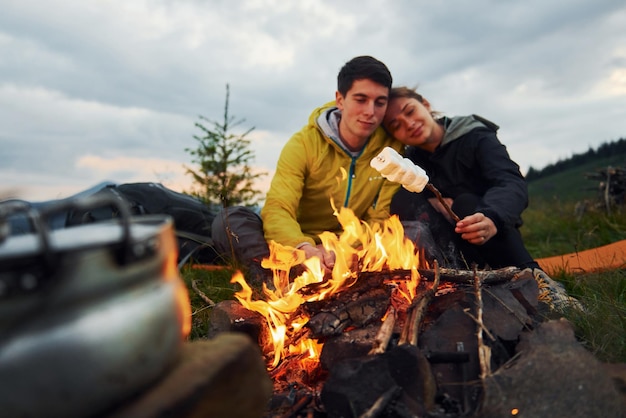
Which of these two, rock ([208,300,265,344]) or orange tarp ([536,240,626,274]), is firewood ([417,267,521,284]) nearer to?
rock ([208,300,265,344])

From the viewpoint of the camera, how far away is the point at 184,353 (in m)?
1.57

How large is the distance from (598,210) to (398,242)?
6.43 m

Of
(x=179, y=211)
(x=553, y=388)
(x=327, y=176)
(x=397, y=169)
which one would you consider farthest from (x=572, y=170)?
(x=553, y=388)

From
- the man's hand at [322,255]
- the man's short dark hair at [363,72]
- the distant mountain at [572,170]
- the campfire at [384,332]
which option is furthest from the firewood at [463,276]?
the distant mountain at [572,170]

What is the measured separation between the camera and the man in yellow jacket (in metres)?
4.39

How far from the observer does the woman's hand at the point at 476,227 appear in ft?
11.5

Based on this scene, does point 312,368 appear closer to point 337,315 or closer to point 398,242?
point 337,315

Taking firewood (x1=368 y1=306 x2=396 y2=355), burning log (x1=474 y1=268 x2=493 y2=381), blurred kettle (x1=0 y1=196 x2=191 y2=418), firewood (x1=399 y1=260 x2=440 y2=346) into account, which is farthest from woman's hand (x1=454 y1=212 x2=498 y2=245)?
blurred kettle (x1=0 y1=196 x2=191 y2=418)

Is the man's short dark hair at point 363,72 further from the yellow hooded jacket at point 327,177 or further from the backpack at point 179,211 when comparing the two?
the backpack at point 179,211

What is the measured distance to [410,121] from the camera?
4.47 meters

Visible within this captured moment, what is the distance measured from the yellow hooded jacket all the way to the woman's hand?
1.38 meters

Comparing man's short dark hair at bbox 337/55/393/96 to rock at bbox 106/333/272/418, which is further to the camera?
man's short dark hair at bbox 337/55/393/96

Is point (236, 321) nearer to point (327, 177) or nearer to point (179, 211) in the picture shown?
point (327, 177)

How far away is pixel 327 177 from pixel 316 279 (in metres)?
1.84
